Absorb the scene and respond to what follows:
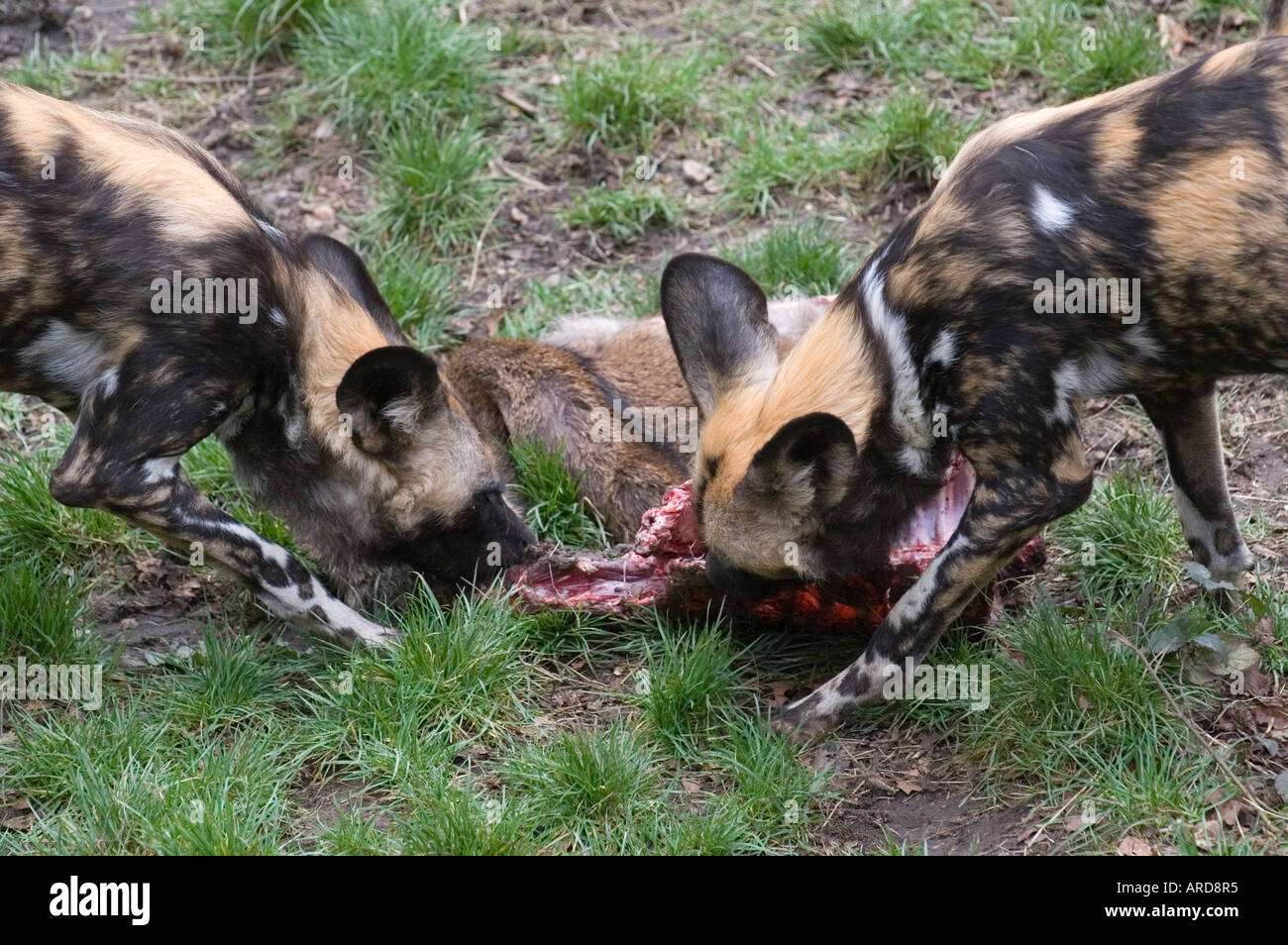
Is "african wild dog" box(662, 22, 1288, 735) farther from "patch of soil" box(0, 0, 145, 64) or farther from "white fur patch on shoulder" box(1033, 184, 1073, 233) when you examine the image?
"patch of soil" box(0, 0, 145, 64)

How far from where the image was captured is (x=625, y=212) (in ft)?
A: 21.0

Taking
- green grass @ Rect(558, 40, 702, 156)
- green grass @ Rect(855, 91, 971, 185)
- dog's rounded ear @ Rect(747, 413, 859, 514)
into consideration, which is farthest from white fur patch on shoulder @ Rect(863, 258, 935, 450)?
green grass @ Rect(558, 40, 702, 156)

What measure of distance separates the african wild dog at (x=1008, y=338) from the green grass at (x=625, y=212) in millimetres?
2301

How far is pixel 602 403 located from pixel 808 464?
1548 mm

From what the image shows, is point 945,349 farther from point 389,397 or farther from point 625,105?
point 625,105

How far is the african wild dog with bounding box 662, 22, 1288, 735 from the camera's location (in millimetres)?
3719

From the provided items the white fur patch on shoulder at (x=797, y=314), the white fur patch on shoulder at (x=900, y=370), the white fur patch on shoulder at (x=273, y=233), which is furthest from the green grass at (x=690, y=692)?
the white fur patch on shoulder at (x=273, y=233)

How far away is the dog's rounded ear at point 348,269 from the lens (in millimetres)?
4816

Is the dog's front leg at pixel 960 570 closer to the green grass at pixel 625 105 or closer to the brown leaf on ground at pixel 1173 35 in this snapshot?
the green grass at pixel 625 105

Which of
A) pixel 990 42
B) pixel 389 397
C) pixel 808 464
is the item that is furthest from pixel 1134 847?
pixel 990 42

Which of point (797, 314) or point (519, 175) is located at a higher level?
point (519, 175)
